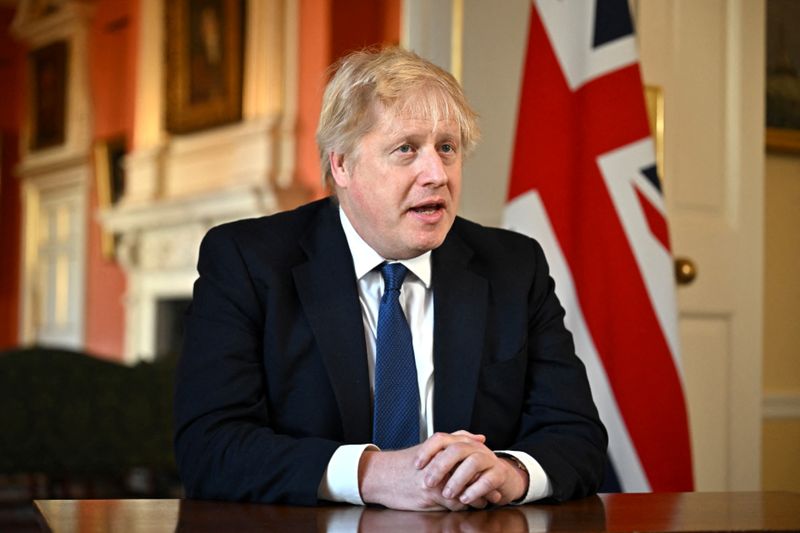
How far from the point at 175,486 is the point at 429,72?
2.94 m

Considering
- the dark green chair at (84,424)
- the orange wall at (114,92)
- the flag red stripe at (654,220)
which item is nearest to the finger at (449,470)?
the flag red stripe at (654,220)

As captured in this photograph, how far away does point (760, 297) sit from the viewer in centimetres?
372

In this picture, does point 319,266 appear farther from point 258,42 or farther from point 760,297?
point 258,42

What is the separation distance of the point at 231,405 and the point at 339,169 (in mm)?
506

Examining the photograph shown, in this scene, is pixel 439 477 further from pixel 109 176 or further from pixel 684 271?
pixel 109 176

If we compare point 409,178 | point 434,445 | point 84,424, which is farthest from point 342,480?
point 84,424

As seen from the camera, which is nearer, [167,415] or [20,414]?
[20,414]

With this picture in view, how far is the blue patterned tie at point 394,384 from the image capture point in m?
2.07

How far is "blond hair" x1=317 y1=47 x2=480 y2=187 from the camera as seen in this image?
207 cm

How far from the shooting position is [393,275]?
7.13 feet

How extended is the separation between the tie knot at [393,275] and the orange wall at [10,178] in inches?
411

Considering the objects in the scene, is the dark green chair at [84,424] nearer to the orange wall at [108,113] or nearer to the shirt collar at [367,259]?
the shirt collar at [367,259]

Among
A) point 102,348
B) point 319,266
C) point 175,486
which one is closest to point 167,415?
point 175,486

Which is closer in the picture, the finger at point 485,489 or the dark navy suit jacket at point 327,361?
the finger at point 485,489
